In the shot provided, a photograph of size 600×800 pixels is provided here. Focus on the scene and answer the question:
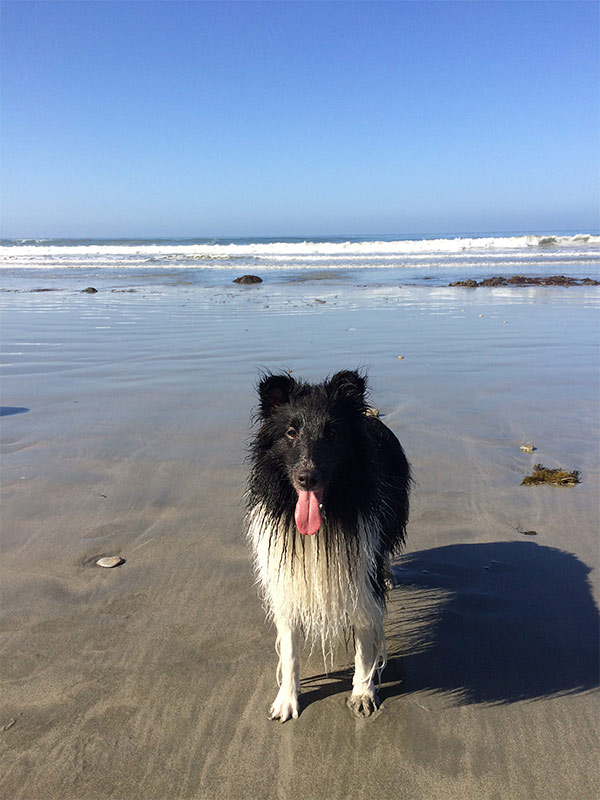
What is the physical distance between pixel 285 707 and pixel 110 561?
6.04 ft

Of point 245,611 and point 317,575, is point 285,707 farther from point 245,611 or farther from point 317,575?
point 245,611

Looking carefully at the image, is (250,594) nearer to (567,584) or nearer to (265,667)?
(265,667)

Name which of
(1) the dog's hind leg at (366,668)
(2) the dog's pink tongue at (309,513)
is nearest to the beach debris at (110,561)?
(1) the dog's hind leg at (366,668)

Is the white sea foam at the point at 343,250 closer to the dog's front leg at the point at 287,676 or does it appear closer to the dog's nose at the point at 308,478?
the dog's front leg at the point at 287,676

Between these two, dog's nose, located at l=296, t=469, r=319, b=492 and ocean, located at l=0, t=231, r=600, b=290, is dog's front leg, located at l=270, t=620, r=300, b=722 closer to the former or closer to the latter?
dog's nose, located at l=296, t=469, r=319, b=492

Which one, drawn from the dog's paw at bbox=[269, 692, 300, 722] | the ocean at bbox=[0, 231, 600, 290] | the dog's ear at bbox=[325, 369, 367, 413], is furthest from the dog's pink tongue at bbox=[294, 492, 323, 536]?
the ocean at bbox=[0, 231, 600, 290]

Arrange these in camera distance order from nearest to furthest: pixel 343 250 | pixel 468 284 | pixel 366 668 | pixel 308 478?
pixel 308 478, pixel 366 668, pixel 468 284, pixel 343 250

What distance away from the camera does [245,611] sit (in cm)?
389

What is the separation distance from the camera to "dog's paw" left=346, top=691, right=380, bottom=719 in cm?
312

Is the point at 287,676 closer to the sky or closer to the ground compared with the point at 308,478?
closer to the ground

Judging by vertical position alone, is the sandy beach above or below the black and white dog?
below

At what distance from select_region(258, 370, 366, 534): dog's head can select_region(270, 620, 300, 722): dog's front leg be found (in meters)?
0.75

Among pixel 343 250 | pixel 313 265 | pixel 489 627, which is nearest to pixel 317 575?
pixel 489 627

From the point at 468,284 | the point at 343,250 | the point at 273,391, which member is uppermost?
the point at 273,391
